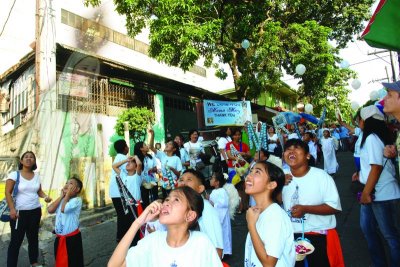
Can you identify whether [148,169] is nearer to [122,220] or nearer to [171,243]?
[122,220]

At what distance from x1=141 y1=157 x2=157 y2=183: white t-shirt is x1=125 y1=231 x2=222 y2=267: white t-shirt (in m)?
4.21

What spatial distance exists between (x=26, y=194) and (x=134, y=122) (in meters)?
7.38

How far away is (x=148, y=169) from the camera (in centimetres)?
618

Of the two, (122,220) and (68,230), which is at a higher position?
(68,230)

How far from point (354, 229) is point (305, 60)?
6.74 metres

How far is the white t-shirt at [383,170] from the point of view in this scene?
9.86 ft

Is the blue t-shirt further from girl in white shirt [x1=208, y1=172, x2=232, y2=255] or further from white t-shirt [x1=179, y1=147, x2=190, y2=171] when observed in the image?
girl in white shirt [x1=208, y1=172, x2=232, y2=255]

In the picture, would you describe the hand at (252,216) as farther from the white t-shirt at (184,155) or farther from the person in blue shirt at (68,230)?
the white t-shirt at (184,155)

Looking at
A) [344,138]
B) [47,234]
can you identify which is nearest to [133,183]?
[47,234]

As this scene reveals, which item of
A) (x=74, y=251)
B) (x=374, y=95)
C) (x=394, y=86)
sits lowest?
(x=74, y=251)

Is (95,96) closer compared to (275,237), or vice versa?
(275,237)

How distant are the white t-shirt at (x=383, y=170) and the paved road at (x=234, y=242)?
1234 mm

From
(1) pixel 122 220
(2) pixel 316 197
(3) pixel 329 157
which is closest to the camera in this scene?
(2) pixel 316 197

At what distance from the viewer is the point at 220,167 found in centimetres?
825
